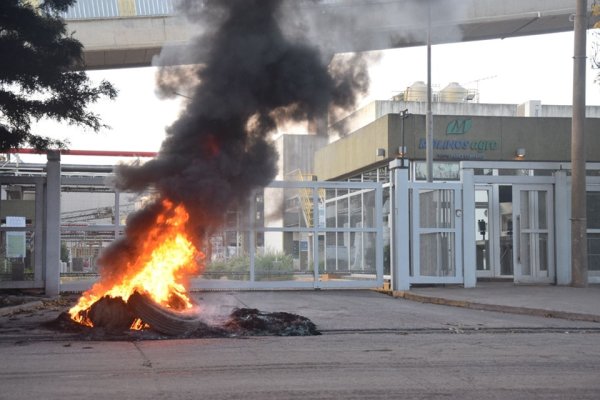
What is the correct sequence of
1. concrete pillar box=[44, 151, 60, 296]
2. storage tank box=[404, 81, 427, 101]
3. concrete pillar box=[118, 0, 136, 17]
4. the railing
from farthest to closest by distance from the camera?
1. storage tank box=[404, 81, 427, 101]
2. concrete pillar box=[118, 0, 136, 17]
3. the railing
4. concrete pillar box=[44, 151, 60, 296]

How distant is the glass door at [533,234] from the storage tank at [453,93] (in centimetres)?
1050

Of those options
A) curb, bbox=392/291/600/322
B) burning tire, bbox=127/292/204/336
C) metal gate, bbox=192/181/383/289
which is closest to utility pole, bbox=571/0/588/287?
curb, bbox=392/291/600/322

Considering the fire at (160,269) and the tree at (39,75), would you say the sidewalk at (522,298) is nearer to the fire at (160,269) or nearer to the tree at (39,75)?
the fire at (160,269)

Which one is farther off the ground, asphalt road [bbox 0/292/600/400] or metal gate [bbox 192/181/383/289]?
metal gate [bbox 192/181/383/289]

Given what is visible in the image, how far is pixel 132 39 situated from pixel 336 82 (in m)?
16.6

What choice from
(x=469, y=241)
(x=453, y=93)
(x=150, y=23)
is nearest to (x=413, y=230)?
(x=469, y=241)

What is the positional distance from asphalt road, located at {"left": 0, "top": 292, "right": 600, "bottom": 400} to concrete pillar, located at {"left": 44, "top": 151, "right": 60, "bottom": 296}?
4689 mm

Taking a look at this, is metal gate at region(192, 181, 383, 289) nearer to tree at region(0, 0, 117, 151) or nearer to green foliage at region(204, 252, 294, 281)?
green foliage at region(204, 252, 294, 281)

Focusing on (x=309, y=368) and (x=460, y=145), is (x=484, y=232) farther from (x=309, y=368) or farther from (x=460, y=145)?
(x=309, y=368)

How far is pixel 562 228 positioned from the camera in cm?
1873

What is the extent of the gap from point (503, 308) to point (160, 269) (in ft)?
21.4

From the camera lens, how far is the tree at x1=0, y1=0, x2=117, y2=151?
39.7 ft

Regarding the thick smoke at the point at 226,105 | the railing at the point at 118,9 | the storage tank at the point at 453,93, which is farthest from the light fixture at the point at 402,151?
the railing at the point at 118,9

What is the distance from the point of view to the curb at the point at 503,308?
11.8m
